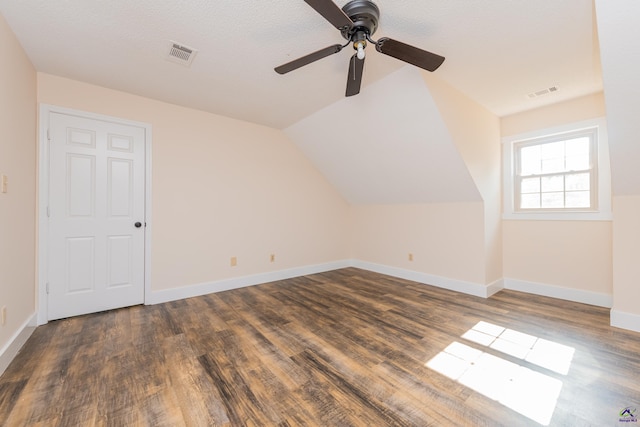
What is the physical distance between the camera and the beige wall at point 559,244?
305cm

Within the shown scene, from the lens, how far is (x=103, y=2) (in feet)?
5.84

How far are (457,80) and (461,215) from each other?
69.0 inches

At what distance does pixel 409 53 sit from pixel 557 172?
9.56ft

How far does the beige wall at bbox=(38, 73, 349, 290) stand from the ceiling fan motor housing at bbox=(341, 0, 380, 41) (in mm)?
2524

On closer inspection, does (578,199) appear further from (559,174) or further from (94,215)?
(94,215)

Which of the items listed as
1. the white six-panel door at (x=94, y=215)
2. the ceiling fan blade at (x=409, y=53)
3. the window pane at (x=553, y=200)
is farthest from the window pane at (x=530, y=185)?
the white six-panel door at (x=94, y=215)

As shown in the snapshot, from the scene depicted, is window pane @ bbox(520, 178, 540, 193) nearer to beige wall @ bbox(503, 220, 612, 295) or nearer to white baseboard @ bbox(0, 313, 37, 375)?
beige wall @ bbox(503, 220, 612, 295)

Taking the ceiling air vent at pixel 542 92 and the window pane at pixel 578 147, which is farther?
the window pane at pixel 578 147

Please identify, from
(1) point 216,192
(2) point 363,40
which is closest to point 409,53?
(2) point 363,40

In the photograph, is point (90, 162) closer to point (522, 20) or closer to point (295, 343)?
point (295, 343)

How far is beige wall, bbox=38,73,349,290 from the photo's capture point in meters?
3.23

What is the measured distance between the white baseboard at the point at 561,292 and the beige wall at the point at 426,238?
0.66 meters

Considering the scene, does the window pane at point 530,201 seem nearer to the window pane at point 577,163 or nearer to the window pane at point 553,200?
the window pane at point 553,200

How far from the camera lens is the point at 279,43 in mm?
2184
